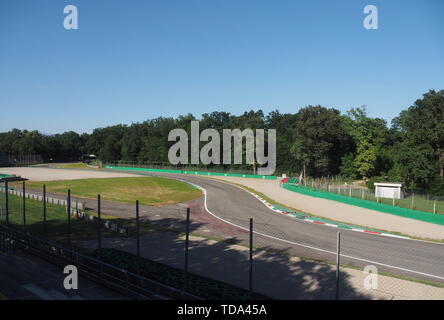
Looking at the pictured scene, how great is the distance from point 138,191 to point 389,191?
1132 inches

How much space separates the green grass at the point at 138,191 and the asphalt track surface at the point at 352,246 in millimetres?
11824

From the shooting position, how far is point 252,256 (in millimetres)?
12383

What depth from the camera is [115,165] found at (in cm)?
9000

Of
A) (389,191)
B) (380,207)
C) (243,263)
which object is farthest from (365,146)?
(243,263)

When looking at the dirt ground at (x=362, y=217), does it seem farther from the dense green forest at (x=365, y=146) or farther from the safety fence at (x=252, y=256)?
the dense green forest at (x=365, y=146)

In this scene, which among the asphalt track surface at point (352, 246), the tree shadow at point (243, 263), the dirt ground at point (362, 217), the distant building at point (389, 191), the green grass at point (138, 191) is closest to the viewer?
the tree shadow at point (243, 263)

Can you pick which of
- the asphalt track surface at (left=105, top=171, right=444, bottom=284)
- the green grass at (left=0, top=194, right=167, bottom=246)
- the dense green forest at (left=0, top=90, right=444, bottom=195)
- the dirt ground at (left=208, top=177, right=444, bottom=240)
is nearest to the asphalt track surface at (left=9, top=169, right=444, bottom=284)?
the asphalt track surface at (left=105, top=171, right=444, bottom=284)

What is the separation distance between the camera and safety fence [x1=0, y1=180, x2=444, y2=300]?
9.74 m

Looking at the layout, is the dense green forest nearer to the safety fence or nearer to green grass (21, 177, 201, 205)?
green grass (21, 177, 201, 205)

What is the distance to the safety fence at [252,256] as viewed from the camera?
9742 millimetres

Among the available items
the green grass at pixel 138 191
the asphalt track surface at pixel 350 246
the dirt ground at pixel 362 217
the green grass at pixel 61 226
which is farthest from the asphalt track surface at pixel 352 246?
the green grass at pixel 138 191

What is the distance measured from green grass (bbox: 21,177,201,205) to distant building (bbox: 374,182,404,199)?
59.6 ft

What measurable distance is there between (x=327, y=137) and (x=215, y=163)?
87.0ft
